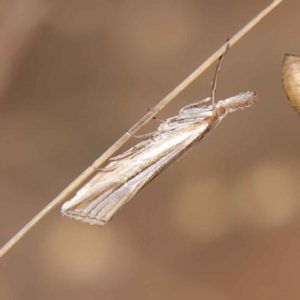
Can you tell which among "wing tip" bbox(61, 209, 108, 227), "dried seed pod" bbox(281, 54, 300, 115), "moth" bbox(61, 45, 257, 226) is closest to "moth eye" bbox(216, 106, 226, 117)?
"moth" bbox(61, 45, 257, 226)

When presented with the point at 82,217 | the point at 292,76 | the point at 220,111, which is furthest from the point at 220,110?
the point at 82,217

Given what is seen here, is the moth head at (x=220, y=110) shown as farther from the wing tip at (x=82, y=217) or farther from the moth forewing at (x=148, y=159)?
the wing tip at (x=82, y=217)

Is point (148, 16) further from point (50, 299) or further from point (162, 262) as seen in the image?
point (50, 299)

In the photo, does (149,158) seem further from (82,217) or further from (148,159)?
(82,217)

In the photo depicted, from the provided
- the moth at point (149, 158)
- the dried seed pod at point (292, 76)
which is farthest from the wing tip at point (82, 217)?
the dried seed pod at point (292, 76)

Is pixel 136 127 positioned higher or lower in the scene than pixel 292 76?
higher
